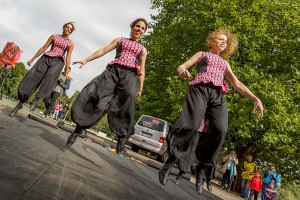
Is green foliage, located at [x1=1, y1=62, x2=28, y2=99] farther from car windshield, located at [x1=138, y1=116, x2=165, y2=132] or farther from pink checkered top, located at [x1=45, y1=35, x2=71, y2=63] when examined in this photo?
pink checkered top, located at [x1=45, y1=35, x2=71, y2=63]

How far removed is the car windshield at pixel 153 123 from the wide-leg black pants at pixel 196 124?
1118cm

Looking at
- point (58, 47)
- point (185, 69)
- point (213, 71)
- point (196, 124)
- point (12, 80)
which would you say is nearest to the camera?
point (185, 69)

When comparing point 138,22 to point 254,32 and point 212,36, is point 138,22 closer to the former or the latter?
point 212,36

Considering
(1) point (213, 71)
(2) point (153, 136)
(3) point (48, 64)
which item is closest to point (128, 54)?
(1) point (213, 71)

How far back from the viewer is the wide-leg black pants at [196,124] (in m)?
4.14

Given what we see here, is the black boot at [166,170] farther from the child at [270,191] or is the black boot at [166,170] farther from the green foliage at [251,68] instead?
the green foliage at [251,68]

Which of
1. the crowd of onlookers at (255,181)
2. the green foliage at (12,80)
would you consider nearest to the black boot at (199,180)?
the crowd of onlookers at (255,181)

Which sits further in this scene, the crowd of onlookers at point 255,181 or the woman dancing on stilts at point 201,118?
the crowd of onlookers at point 255,181

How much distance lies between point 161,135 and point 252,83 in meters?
5.19

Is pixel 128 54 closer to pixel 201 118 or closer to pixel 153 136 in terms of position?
pixel 201 118

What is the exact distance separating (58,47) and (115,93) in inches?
97.4

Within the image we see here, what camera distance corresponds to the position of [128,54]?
4895mm

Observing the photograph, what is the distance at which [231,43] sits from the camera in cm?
470

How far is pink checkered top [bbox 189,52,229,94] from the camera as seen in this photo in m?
4.24
